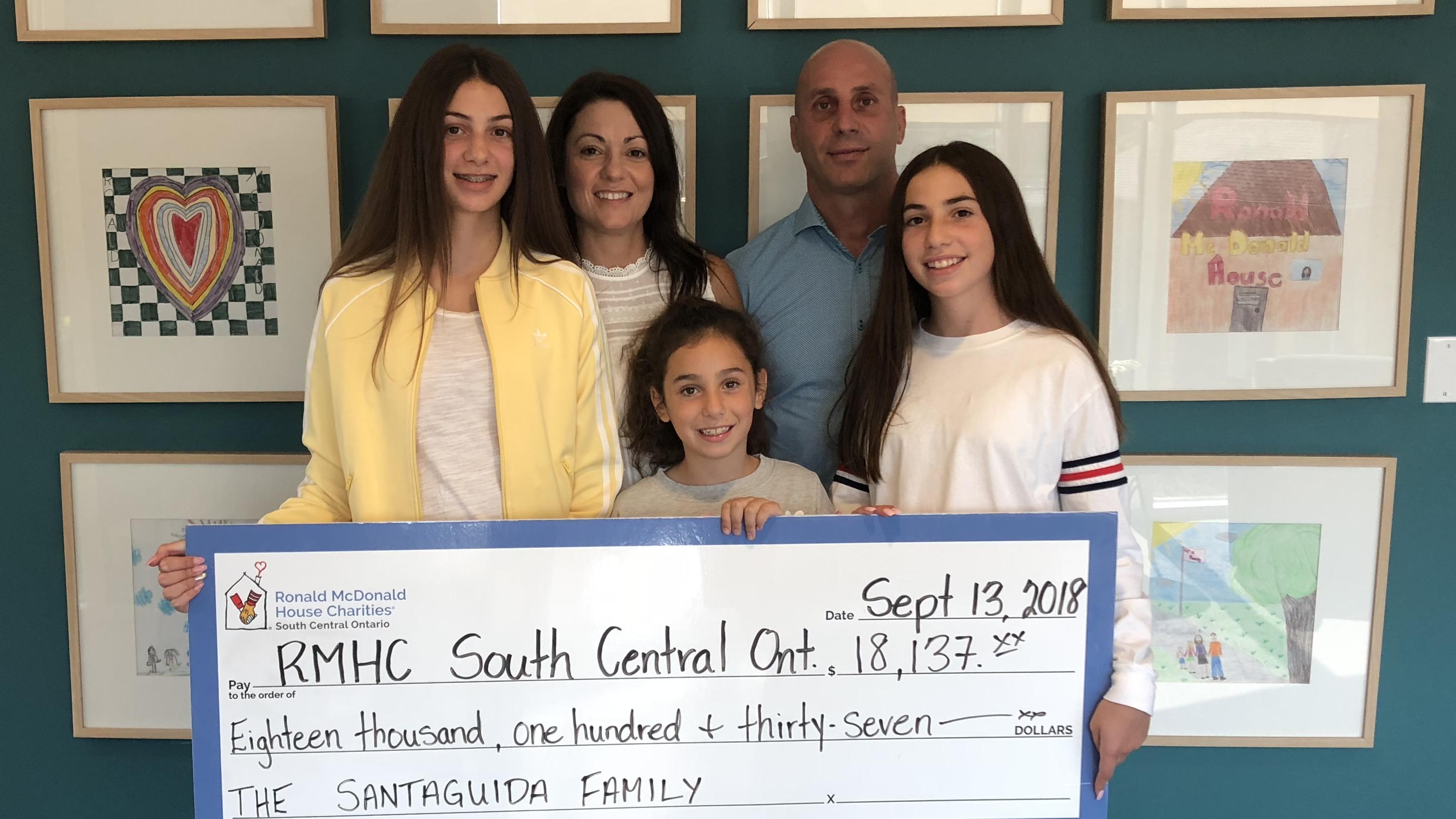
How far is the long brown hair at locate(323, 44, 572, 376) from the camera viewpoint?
134cm

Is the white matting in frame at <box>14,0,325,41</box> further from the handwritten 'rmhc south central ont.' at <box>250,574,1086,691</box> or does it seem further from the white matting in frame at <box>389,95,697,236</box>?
the handwritten 'rmhc south central ont.' at <box>250,574,1086,691</box>

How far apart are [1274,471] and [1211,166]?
629 millimetres

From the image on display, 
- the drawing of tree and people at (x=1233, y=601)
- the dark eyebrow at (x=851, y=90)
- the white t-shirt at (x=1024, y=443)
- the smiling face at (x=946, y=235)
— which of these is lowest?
the drawing of tree and people at (x=1233, y=601)

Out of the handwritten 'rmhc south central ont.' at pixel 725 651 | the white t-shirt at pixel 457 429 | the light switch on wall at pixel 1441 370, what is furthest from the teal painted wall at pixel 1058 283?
the handwritten 'rmhc south central ont.' at pixel 725 651

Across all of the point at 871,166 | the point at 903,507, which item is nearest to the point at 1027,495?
the point at 903,507

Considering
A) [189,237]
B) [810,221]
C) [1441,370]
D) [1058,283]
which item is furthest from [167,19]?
[1441,370]

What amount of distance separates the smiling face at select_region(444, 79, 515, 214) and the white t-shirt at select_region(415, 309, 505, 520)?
20 centimetres

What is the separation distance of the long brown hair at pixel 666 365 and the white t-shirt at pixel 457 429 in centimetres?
26

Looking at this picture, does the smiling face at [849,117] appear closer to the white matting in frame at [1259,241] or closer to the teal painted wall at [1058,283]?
the teal painted wall at [1058,283]

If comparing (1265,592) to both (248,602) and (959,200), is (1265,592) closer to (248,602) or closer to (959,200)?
(959,200)

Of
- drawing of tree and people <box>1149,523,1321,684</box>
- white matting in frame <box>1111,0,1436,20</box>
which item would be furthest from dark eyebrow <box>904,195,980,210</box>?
drawing of tree and people <box>1149,523,1321,684</box>

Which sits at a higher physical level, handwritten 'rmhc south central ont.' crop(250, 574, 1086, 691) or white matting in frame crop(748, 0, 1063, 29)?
white matting in frame crop(748, 0, 1063, 29)

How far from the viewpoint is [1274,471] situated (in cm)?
179

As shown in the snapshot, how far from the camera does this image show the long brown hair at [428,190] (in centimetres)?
134
